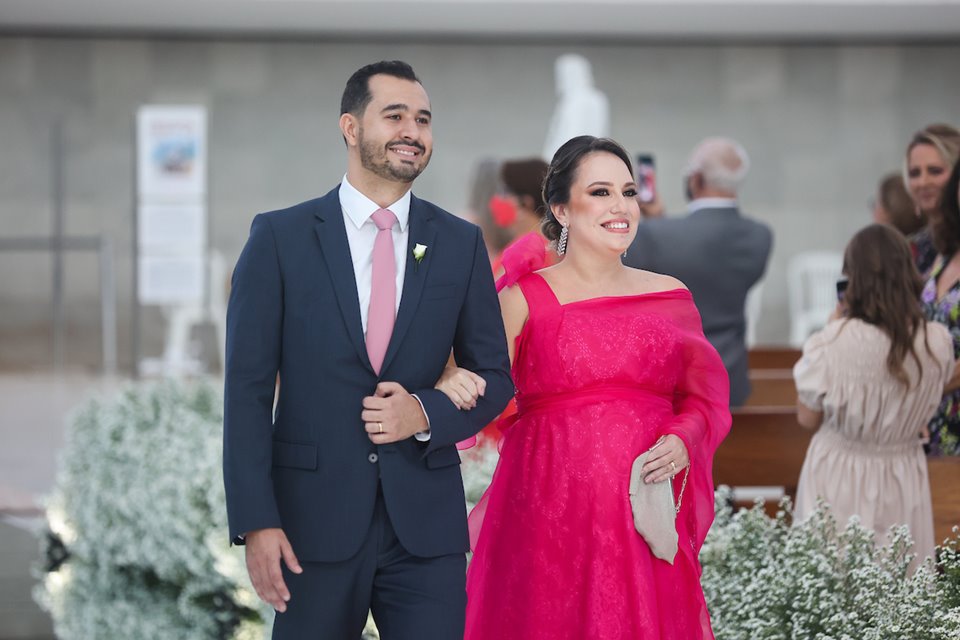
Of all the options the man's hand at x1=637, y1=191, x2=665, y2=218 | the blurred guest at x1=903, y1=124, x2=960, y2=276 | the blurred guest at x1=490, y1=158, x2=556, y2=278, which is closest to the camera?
the blurred guest at x1=903, y1=124, x2=960, y2=276

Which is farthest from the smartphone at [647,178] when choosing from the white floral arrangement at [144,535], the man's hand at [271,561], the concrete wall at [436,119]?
the concrete wall at [436,119]

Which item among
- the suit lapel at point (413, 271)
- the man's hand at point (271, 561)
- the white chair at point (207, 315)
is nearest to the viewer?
the man's hand at point (271, 561)

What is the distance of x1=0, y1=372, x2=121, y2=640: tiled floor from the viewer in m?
5.73

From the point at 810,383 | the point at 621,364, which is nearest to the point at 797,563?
the point at 810,383

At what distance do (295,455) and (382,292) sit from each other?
365 mm

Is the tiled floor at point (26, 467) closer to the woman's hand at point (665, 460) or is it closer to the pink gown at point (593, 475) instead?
the pink gown at point (593, 475)

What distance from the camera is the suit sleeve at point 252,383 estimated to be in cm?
257

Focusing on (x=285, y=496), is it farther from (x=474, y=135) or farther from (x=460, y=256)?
(x=474, y=135)

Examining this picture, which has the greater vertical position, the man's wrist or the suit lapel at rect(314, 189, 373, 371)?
the suit lapel at rect(314, 189, 373, 371)

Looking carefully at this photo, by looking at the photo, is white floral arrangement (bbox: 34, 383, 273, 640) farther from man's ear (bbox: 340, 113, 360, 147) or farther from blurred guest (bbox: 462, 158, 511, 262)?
man's ear (bbox: 340, 113, 360, 147)

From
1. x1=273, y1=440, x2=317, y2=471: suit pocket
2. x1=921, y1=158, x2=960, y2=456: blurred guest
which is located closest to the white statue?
x1=921, y1=158, x2=960, y2=456: blurred guest

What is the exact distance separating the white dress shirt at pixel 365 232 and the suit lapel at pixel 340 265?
26 mm

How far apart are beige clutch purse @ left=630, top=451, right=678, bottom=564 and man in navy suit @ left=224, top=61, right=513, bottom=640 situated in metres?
0.41

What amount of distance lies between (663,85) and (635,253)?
11183mm
